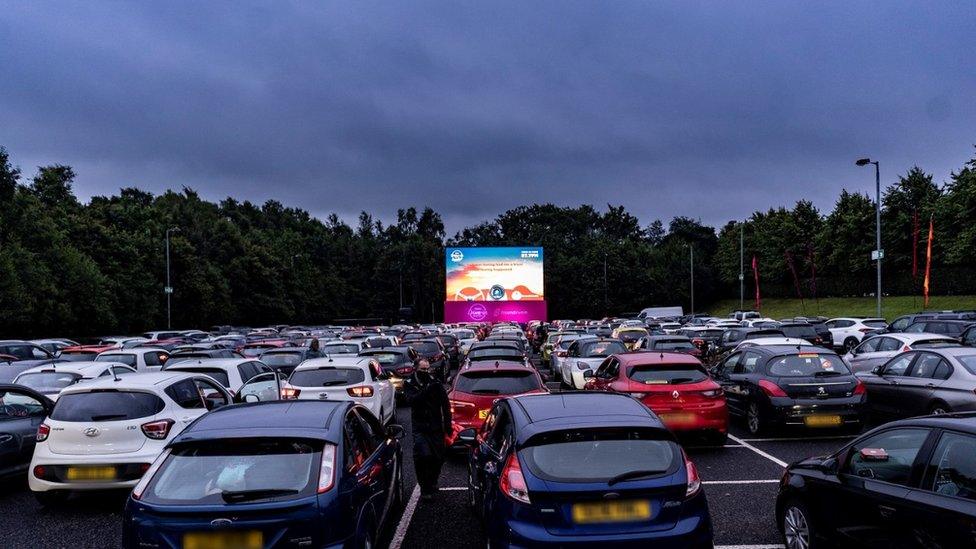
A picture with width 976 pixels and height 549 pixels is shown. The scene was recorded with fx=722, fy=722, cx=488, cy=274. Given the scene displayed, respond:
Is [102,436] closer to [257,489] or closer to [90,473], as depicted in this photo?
[90,473]

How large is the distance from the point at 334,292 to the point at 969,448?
297 feet

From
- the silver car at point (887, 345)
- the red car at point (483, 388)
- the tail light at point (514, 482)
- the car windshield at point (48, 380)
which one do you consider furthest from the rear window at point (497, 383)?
the silver car at point (887, 345)

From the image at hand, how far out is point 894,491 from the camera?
466 centimetres

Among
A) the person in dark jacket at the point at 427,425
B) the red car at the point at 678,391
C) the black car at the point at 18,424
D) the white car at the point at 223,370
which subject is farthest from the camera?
the white car at the point at 223,370

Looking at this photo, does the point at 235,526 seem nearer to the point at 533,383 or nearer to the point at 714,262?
the point at 533,383

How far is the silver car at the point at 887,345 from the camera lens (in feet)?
52.3

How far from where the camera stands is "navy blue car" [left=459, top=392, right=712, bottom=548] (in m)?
4.55

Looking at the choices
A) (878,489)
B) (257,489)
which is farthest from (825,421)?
(257,489)

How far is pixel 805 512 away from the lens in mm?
5598

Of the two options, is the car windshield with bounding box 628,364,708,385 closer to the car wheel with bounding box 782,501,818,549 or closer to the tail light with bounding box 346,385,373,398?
the tail light with bounding box 346,385,373,398

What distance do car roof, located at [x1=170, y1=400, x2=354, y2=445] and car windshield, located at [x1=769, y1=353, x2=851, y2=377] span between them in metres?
8.01

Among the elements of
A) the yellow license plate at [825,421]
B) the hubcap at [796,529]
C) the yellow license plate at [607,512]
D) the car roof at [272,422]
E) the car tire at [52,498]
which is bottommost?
the car tire at [52,498]

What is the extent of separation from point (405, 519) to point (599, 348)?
12002 mm

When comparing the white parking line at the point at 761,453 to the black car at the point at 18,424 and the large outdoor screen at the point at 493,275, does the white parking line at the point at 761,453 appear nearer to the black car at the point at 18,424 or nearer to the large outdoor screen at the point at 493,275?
the black car at the point at 18,424
